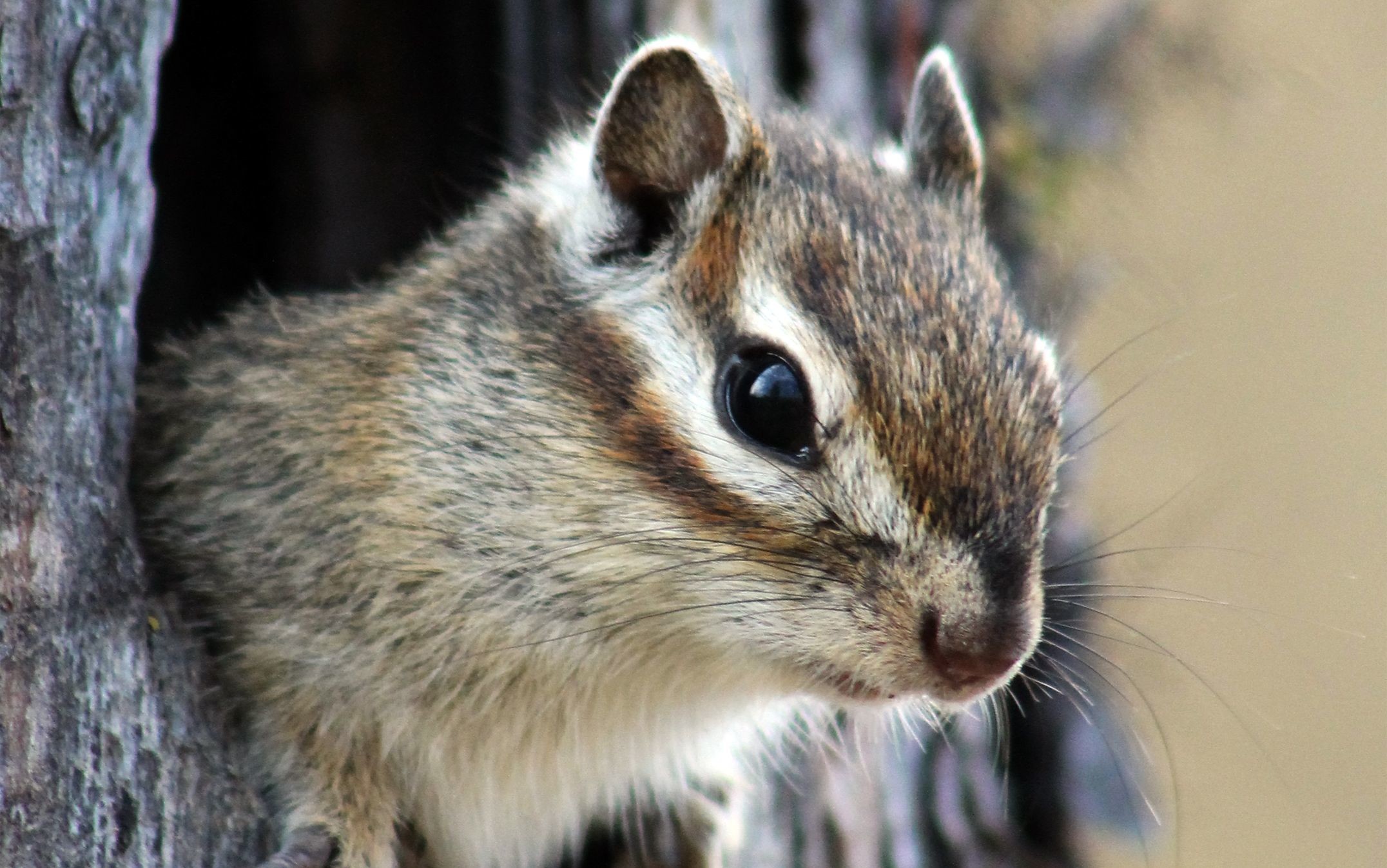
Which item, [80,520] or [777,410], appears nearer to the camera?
[777,410]

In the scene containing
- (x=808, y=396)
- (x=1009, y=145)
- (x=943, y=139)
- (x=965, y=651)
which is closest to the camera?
(x=965, y=651)

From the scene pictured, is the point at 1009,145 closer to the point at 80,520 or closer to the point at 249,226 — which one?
the point at 249,226

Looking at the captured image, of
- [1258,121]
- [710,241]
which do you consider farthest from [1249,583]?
[710,241]

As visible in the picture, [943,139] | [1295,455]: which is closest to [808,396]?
[943,139]

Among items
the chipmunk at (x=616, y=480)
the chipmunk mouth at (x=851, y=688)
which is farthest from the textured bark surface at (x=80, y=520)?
the chipmunk mouth at (x=851, y=688)

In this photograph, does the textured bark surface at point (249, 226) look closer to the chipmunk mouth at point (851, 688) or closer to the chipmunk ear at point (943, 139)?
the chipmunk ear at point (943, 139)

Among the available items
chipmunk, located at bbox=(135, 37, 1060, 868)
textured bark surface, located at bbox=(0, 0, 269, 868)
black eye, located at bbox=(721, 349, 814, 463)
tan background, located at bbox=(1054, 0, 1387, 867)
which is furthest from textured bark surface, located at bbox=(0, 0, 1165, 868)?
tan background, located at bbox=(1054, 0, 1387, 867)

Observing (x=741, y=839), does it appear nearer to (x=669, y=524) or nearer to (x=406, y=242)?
(x=669, y=524)
